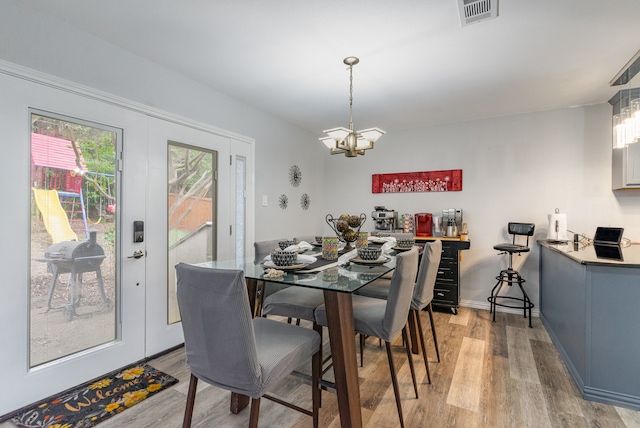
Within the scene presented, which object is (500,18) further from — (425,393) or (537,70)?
(425,393)

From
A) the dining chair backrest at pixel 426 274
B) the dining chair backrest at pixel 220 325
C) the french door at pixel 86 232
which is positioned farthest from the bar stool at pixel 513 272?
the french door at pixel 86 232

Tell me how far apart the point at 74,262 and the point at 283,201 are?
2.39m

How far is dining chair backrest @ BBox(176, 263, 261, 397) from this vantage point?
121cm

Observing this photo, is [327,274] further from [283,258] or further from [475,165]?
[475,165]

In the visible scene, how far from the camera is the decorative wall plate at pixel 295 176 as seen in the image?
431 centimetres

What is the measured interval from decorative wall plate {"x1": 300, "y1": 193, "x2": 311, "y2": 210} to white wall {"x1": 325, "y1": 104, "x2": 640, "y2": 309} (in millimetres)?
995

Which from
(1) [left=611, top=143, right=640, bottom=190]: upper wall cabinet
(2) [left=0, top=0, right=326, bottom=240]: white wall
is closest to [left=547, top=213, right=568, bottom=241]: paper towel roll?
→ (1) [left=611, top=143, right=640, bottom=190]: upper wall cabinet

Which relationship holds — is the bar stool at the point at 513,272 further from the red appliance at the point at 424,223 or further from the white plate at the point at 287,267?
→ the white plate at the point at 287,267

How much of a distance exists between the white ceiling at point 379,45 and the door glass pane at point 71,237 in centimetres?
79

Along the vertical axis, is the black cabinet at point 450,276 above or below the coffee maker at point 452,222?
below

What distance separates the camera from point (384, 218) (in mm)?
4359

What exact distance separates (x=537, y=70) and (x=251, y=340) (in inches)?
122

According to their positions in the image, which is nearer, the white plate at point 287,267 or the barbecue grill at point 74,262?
the white plate at point 287,267

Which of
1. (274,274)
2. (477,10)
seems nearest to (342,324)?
(274,274)
